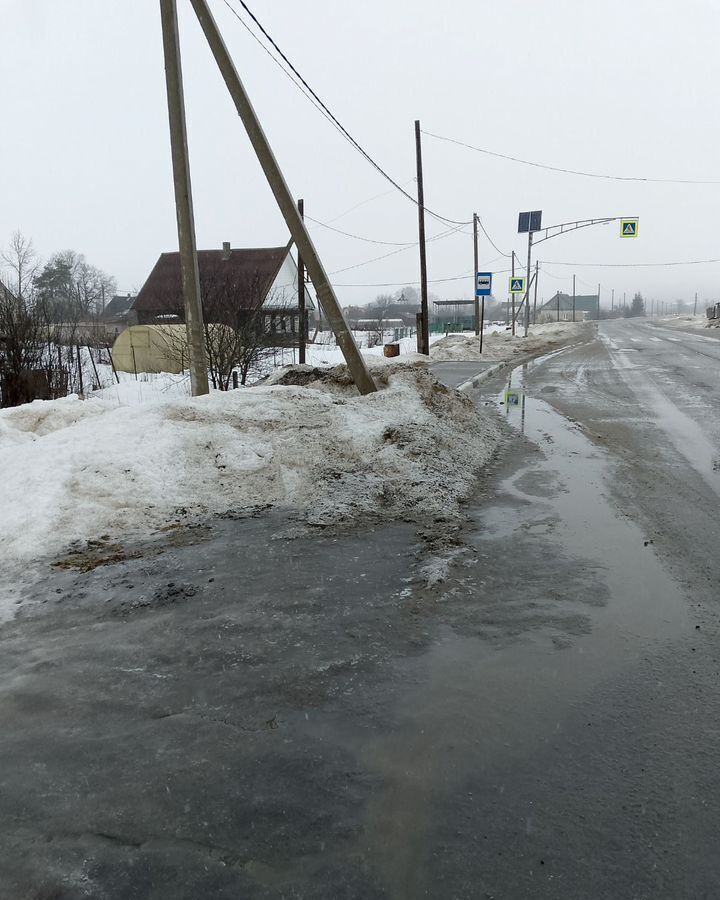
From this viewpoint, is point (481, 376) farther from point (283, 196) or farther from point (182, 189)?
point (182, 189)

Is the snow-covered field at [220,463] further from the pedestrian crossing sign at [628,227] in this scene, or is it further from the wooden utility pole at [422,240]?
the pedestrian crossing sign at [628,227]

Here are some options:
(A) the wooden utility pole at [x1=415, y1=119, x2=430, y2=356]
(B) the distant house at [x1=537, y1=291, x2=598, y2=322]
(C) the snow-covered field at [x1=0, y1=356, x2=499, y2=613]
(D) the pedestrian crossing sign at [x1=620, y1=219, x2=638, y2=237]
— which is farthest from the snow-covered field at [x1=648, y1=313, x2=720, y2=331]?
(B) the distant house at [x1=537, y1=291, x2=598, y2=322]

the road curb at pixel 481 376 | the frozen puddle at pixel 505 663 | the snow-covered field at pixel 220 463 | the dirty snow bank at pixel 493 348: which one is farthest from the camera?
the dirty snow bank at pixel 493 348

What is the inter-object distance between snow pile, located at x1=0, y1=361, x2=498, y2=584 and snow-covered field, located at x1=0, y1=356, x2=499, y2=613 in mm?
14

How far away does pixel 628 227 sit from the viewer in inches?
1197

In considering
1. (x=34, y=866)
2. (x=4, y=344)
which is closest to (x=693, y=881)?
(x=34, y=866)

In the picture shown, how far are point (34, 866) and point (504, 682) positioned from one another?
6.26ft

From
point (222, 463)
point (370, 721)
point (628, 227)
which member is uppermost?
point (628, 227)

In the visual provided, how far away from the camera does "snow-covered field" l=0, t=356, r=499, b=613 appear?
4995 millimetres

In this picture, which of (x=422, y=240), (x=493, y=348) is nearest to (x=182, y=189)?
(x=422, y=240)

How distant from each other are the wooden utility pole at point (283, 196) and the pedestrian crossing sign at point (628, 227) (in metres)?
26.5

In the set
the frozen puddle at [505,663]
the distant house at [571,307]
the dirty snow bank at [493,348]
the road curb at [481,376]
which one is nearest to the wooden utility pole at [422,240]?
the dirty snow bank at [493,348]

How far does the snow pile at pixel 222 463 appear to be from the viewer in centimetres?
502

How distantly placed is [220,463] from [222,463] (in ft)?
0.06
